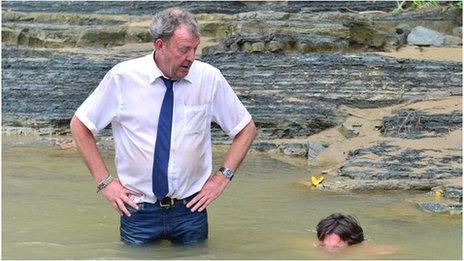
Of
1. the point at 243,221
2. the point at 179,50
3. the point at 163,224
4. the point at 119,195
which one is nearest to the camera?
the point at 179,50

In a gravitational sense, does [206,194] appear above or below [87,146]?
below

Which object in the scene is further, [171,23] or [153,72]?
[153,72]

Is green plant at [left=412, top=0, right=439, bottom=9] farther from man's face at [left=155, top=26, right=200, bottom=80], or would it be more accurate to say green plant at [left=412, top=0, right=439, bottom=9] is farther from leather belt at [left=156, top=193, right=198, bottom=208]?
man's face at [left=155, top=26, right=200, bottom=80]

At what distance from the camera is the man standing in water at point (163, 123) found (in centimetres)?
496

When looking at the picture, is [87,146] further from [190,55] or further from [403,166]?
[403,166]

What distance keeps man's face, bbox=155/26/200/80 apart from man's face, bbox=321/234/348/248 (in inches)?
56.3

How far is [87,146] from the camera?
514 centimetres

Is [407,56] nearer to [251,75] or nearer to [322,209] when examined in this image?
[251,75]

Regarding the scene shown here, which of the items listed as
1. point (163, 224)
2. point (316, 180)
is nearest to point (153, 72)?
point (163, 224)

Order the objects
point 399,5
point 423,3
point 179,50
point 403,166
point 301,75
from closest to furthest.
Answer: point 179,50 → point 403,166 → point 301,75 → point 399,5 → point 423,3

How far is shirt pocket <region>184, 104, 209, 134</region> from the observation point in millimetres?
5066

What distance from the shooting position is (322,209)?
7254 millimetres

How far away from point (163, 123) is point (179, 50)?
1.30 ft

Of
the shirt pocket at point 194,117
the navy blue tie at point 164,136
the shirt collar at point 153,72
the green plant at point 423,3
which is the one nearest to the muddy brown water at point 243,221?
the navy blue tie at point 164,136
